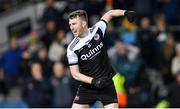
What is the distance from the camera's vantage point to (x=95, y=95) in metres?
10.0

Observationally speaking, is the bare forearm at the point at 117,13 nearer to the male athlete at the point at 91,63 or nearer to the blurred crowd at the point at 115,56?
the male athlete at the point at 91,63

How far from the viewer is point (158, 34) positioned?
14742 mm

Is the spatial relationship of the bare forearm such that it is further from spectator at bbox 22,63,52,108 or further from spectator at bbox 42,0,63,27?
spectator at bbox 42,0,63,27

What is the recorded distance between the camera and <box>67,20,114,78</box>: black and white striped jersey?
32.3 ft

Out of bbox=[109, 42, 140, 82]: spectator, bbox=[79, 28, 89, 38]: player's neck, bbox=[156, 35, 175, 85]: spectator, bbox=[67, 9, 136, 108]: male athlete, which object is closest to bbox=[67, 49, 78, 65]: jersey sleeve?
bbox=[67, 9, 136, 108]: male athlete

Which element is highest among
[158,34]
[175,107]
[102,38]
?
[102,38]

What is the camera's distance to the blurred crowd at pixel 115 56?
1382 centimetres

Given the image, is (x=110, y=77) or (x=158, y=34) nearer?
(x=110, y=77)

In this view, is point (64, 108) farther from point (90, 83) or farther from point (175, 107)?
point (90, 83)

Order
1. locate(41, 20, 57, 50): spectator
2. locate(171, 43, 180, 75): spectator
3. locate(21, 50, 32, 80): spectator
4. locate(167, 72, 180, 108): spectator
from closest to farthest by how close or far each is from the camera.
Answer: locate(167, 72, 180, 108): spectator < locate(171, 43, 180, 75): spectator < locate(21, 50, 32, 80): spectator < locate(41, 20, 57, 50): spectator

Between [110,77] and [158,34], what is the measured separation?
494 cm

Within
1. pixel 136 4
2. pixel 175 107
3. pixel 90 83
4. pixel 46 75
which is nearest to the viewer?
pixel 90 83

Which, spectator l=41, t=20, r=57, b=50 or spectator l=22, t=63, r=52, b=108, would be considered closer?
spectator l=22, t=63, r=52, b=108

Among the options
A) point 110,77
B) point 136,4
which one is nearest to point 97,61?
point 110,77
